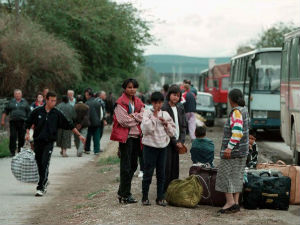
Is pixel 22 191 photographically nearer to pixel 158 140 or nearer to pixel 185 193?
pixel 158 140

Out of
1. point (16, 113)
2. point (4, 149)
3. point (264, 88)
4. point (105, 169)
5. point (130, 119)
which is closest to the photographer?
point (130, 119)

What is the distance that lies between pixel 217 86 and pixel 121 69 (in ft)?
39.6

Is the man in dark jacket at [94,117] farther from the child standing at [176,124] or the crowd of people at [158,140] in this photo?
the child standing at [176,124]

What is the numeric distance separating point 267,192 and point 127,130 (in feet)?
7.03

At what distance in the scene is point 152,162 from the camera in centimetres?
1001

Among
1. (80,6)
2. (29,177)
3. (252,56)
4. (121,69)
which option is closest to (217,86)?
(121,69)

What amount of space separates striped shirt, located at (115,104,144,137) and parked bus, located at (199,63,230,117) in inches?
1355

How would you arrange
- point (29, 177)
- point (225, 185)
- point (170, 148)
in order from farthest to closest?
point (29, 177), point (170, 148), point (225, 185)

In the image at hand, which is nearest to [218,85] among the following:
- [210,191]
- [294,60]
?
[294,60]

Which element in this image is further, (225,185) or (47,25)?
(47,25)

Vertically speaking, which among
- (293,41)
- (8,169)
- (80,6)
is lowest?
(8,169)

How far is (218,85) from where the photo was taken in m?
48.1

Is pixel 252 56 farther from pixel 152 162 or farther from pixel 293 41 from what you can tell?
pixel 152 162

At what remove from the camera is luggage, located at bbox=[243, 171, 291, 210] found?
10.0 m
